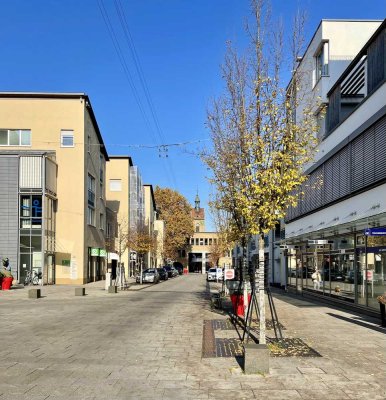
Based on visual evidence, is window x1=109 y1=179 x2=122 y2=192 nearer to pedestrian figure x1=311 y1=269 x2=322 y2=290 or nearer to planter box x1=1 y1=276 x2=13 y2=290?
planter box x1=1 y1=276 x2=13 y2=290

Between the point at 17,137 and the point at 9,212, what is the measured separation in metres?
7.81

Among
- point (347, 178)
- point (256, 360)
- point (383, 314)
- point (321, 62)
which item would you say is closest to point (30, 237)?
point (321, 62)

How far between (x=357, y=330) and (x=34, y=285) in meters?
28.2

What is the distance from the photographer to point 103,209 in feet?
171

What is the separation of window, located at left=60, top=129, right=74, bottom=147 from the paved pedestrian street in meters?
27.9

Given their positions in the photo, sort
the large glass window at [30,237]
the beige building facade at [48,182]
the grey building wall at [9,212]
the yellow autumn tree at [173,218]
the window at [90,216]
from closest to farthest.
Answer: the grey building wall at [9,212], the large glass window at [30,237], the beige building facade at [48,182], the window at [90,216], the yellow autumn tree at [173,218]

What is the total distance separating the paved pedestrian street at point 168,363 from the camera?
22.6 ft

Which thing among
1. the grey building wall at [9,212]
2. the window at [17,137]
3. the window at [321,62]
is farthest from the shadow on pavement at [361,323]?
the window at [17,137]

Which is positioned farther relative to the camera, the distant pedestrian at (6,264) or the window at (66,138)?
the window at (66,138)

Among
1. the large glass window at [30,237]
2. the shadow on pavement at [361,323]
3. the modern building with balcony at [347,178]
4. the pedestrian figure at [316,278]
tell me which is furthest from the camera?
the large glass window at [30,237]

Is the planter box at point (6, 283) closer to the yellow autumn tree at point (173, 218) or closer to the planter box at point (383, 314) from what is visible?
the planter box at point (383, 314)

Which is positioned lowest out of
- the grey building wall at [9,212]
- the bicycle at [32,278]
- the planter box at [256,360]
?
the bicycle at [32,278]

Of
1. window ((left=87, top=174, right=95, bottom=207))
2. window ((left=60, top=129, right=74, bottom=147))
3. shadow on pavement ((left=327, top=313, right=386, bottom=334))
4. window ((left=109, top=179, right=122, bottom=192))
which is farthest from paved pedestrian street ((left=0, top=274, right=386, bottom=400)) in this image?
window ((left=109, top=179, right=122, bottom=192))

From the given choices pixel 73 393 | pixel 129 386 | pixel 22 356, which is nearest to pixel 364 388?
pixel 129 386
